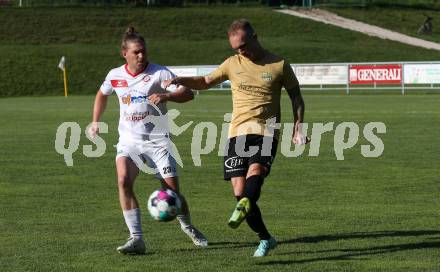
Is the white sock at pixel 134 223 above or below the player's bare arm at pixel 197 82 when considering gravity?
below

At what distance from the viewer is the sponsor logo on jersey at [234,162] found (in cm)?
1005

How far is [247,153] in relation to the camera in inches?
396

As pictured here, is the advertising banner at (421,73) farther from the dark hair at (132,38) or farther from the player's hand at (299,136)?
the dark hair at (132,38)

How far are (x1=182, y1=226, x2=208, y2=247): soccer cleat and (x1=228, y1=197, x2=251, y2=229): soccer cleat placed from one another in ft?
3.47

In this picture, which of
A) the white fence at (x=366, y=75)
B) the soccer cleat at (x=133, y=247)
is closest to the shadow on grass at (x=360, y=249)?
the soccer cleat at (x=133, y=247)

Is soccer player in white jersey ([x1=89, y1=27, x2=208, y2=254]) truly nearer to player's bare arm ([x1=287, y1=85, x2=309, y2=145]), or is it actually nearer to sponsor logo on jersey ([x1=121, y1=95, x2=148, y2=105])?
sponsor logo on jersey ([x1=121, y1=95, x2=148, y2=105])

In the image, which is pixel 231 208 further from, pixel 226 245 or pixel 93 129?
pixel 93 129

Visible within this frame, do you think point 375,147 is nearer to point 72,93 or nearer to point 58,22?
point 72,93

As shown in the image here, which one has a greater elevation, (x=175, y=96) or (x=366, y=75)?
(x=366, y=75)

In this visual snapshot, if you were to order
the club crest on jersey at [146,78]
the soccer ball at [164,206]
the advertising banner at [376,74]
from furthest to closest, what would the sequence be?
the advertising banner at [376,74]
the club crest on jersey at [146,78]
the soccer ball at [164,206]

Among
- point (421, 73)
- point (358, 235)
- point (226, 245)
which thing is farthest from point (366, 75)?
point (226, 245)

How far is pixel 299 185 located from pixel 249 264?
21.8 feet

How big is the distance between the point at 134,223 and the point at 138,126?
0.97 meters

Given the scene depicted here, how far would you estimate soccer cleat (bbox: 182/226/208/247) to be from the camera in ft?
34.3
